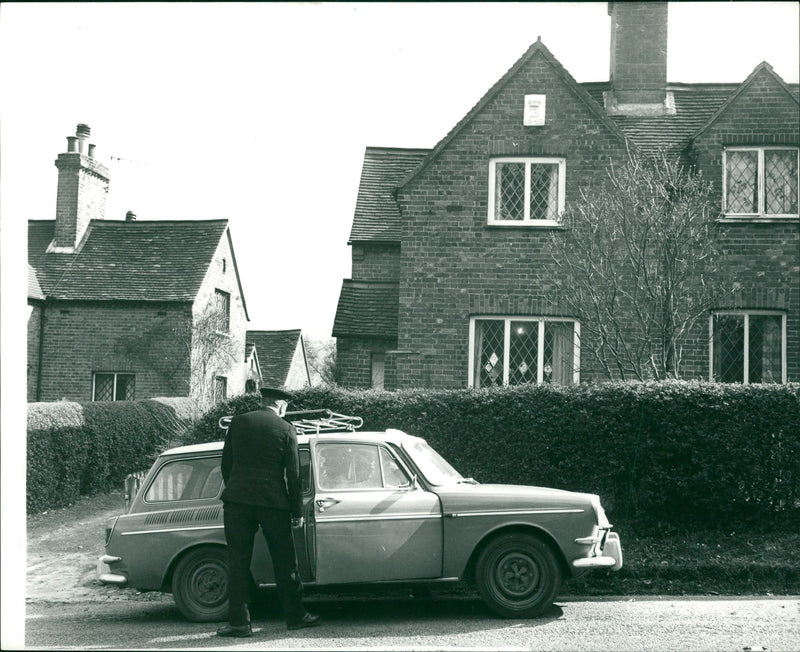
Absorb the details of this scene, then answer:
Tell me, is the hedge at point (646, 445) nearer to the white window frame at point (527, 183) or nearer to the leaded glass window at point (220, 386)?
the white window frame at point (527, 183)

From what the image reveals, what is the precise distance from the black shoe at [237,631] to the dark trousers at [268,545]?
0.39 ft

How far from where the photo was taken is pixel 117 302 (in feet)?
85.3

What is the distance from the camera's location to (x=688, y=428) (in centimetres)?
1062

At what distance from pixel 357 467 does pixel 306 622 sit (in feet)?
4.53

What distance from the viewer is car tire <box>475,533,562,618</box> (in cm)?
770

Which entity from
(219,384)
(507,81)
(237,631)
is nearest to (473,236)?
(507,81)

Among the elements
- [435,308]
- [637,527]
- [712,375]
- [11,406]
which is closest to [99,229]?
[435,308]

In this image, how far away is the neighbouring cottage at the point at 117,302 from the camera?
2562cm

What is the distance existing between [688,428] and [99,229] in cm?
2284

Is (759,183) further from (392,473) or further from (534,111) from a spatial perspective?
(392,473)

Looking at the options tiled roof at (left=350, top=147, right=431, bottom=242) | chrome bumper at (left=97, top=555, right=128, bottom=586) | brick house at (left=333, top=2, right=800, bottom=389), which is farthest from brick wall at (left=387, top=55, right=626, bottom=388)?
chrome bumper at (left=97, top=555, right=128, bottom=586)

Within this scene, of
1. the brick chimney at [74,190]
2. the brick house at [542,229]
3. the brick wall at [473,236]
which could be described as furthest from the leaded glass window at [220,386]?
the brick house at [542,229]

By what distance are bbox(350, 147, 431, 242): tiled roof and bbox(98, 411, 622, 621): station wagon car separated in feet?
32.1

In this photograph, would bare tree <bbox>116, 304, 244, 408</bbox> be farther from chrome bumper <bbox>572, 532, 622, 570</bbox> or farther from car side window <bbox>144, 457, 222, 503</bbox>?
chrome bumper <bbox>572, 532, 622, 570</bbox>
